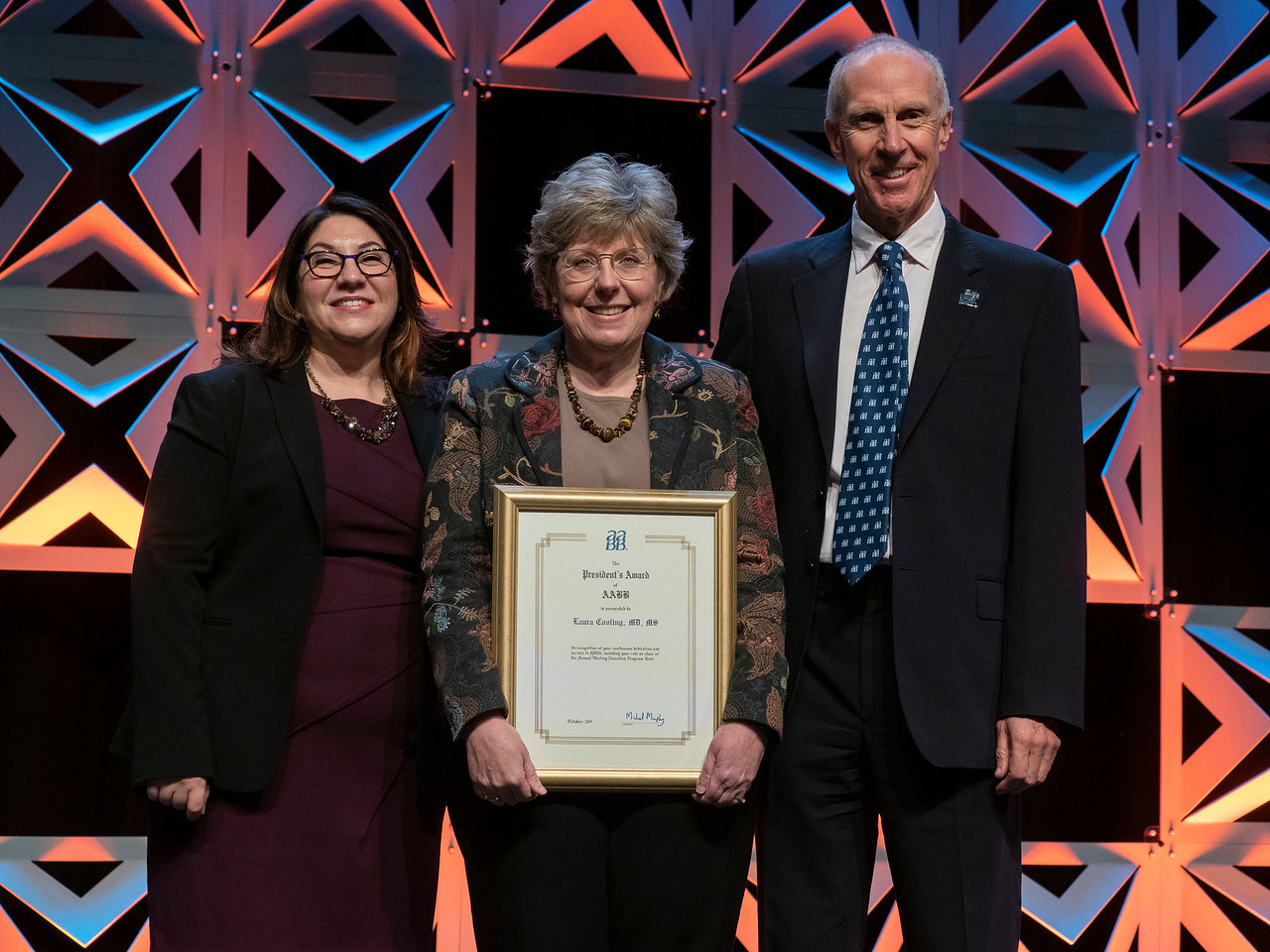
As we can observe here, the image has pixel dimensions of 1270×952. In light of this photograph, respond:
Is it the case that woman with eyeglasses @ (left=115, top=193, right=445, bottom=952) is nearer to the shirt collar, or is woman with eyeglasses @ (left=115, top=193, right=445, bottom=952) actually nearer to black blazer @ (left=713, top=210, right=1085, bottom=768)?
black blazer @ (left=713, top=210, right=1085, bottom=768)

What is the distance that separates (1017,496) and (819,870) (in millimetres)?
770

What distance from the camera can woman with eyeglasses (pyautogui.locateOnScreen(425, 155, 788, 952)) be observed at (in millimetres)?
1960

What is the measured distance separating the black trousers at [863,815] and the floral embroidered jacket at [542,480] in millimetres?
185

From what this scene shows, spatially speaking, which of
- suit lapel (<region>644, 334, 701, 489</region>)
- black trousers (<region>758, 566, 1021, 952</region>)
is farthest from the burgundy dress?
black trousers (<region>758, 566, 1021, 952</region>)

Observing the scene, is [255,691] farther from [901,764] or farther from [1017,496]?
[1017,496]

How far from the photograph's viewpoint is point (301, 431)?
7.75 ft

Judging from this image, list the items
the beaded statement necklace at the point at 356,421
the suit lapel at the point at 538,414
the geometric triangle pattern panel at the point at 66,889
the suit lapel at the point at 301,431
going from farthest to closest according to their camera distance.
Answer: the geometric triangle pattern panel at the point at 66,889, the beaded statement necklace at the point at 356,421, the suit lapel at the point at 301,431, the suit lapel at the point at 538,414

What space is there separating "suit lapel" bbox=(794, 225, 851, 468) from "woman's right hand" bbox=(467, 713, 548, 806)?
0.77 metres

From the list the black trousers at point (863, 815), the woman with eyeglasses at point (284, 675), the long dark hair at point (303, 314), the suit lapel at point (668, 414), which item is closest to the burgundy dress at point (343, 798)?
the woman with eyeglasses at point (284, 675)

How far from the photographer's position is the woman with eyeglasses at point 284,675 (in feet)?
7.33

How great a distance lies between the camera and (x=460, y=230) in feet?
11.2
